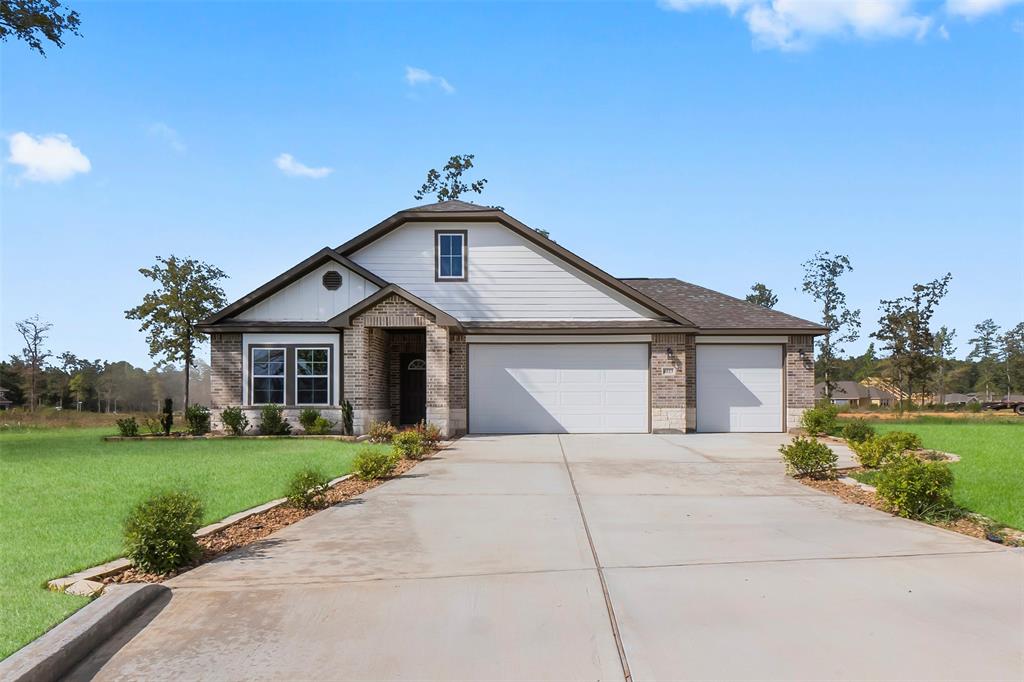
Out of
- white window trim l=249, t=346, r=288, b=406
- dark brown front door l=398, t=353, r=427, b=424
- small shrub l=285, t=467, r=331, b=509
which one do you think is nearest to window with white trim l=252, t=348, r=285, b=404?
white window trim l=249, t=346, r=288, b=406

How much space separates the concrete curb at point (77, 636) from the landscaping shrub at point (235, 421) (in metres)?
14.5

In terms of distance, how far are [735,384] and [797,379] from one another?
6.06 feet

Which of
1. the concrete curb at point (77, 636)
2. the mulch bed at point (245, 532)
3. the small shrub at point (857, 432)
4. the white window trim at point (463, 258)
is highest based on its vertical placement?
the white window trim at point (463, 258)

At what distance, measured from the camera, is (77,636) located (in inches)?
155

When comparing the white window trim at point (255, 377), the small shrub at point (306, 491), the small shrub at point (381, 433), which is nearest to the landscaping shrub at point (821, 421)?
the small shrub at point (381, 433)

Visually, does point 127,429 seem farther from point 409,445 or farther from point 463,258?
point 463,258

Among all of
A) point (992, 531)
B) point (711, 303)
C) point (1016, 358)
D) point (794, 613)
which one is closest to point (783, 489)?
point (992, 531)

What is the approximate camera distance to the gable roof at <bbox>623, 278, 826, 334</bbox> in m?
20.0

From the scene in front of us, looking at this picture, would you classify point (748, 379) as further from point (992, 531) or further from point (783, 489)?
point (992, 531)

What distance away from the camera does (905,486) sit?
7.58 metres

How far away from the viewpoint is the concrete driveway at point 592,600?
379 centimetres

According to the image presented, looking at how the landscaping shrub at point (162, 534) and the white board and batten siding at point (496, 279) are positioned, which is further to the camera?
the white board and batten siding at point (496, 279)

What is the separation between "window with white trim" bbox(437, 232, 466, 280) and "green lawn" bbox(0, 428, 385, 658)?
257 inches

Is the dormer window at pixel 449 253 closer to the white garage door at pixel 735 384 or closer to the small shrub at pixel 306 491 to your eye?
the white garage door at pixel 735 384
